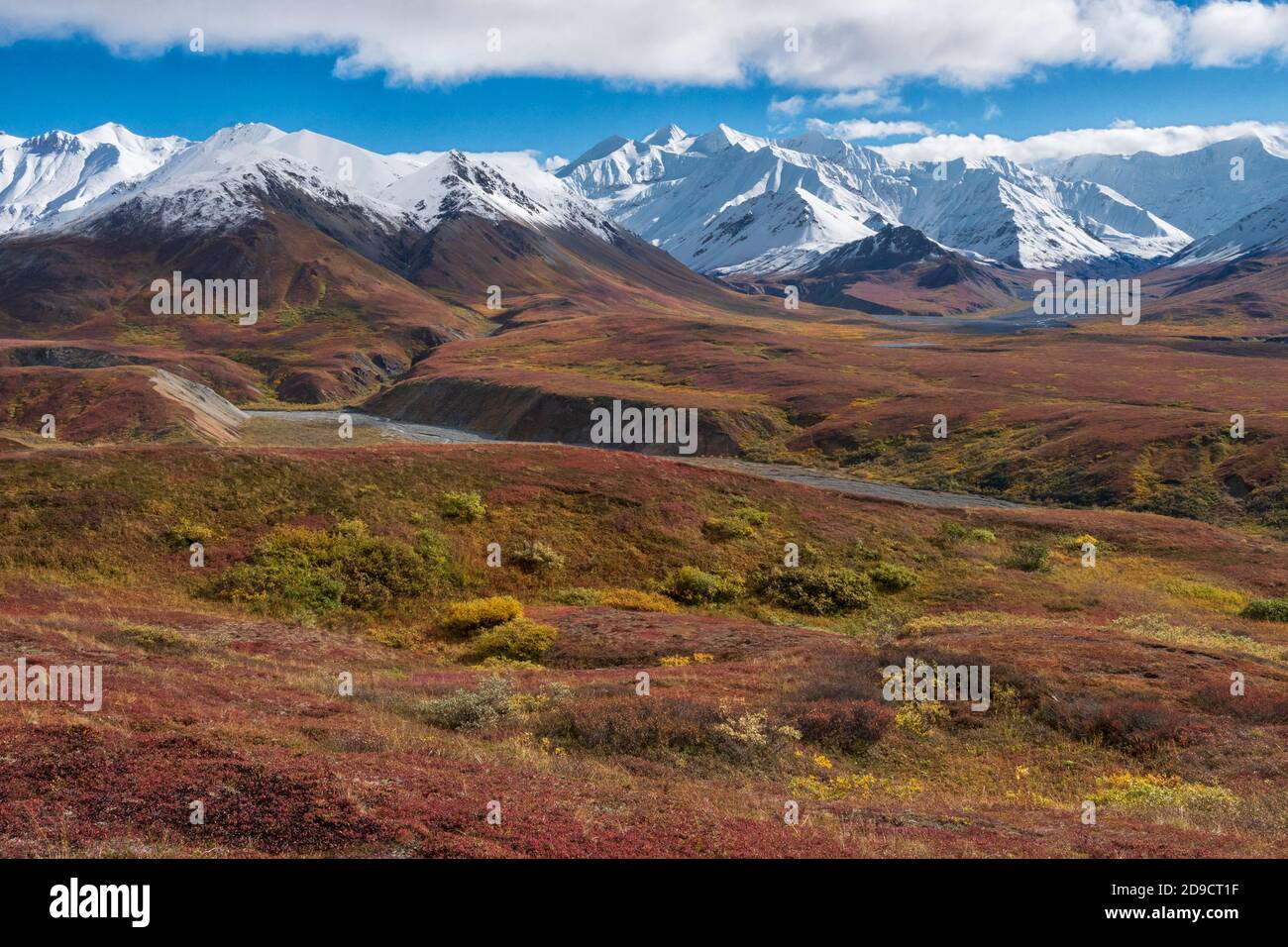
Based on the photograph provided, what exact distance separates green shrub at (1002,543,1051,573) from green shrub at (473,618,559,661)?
2647 cm

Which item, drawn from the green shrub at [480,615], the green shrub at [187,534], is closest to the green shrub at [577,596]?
the green shrub at [480,615]

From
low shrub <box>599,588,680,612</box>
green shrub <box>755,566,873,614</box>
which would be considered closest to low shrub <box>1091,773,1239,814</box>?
low shrub <box>599,588,680,612</box>

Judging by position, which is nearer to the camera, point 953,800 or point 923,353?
point 953,800

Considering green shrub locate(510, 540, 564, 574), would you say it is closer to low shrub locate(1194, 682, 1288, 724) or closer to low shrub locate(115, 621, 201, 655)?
low shrub locate(115, 621, 201, 655)

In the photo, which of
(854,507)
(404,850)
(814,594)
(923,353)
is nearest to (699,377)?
(923,353)

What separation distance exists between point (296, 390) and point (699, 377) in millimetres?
64987

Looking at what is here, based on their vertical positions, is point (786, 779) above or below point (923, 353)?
below

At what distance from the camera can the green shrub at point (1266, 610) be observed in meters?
36.9

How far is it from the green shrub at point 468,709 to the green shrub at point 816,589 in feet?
65.3

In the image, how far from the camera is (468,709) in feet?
62.5

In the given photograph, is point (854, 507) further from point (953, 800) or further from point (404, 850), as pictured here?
point (404, 850)

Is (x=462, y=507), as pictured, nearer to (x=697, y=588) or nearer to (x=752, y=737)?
(x=697, y=588)

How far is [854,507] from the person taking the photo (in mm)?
49750

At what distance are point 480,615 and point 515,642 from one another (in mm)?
3079
